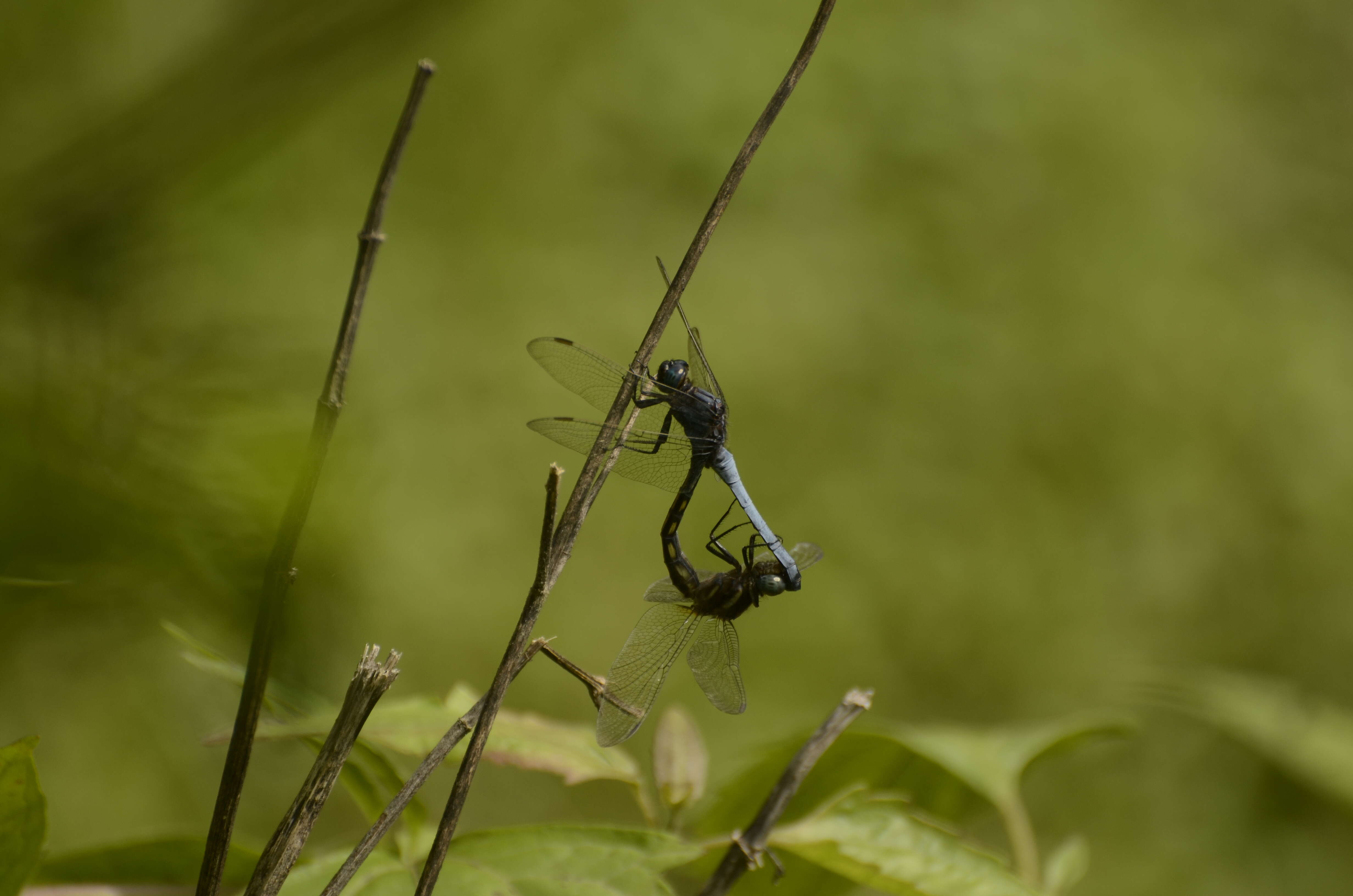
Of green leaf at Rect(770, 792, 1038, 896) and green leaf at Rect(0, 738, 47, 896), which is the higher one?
green leaf at Rect(770, 792, 1038, 896)

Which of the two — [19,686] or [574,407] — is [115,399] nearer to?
[19,686]

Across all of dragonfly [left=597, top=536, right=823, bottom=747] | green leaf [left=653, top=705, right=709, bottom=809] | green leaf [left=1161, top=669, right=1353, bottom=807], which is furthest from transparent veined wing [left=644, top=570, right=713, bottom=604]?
green leaf [left=1161, top=669, right=1353, bottom=807]

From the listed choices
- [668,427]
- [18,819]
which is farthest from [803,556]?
[18,819]

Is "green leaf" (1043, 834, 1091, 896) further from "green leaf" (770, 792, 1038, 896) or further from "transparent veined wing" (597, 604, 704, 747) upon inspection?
"transparent veined wing" (597, 604, 704, 747)

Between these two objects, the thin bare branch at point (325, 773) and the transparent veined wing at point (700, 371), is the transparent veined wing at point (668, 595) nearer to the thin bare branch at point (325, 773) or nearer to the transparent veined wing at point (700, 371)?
the transparent veined wing at point (700, 371)

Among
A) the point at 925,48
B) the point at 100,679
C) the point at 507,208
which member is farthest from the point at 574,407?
the point at 925,48

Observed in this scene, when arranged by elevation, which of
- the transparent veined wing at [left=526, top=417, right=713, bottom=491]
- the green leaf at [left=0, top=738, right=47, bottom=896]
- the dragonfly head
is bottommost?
the green leaf at [left=0, top=738, right=47, bottom=896]

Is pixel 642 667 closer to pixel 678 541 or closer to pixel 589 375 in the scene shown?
A: pixel 678 541
